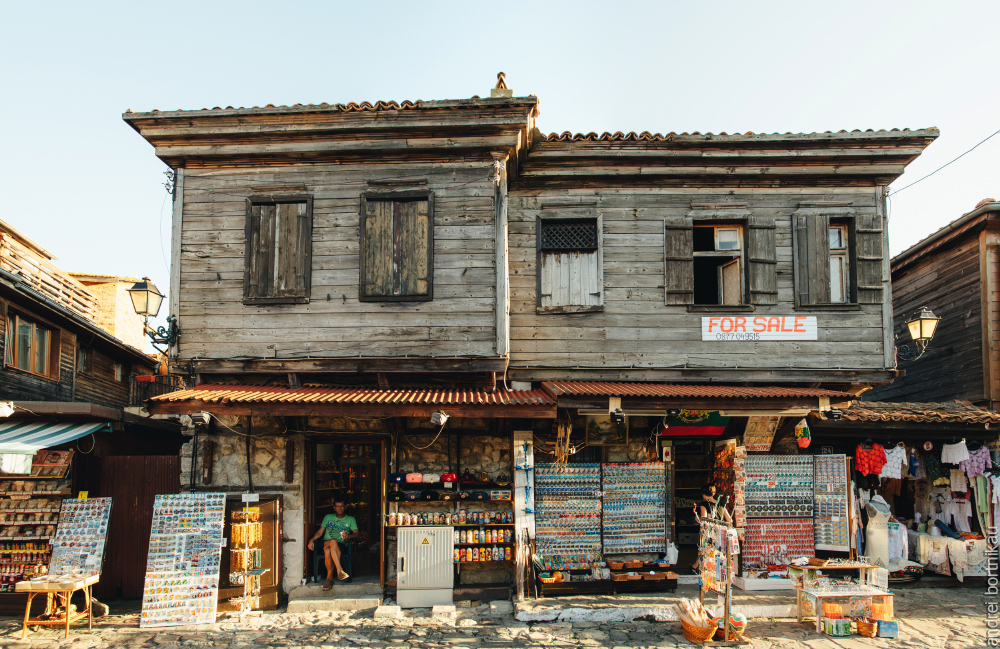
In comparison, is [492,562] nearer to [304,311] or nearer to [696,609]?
[696,609]

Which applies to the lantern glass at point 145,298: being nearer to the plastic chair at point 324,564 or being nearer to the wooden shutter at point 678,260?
the plastic chair at point 324,564

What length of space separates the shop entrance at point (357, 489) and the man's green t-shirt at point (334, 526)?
0.99m

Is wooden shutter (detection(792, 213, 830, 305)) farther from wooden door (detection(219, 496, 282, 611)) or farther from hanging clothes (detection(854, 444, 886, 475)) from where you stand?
wooden door (detection(219, 496, 282, 611))

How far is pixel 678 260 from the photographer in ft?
36.3

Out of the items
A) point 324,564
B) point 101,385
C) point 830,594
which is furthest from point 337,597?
point 101,385

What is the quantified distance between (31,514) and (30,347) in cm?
528

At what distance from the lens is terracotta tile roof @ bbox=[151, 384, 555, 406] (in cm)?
888

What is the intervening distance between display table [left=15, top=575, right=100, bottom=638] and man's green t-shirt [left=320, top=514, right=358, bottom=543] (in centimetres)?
319

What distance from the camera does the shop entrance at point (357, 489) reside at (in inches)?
445

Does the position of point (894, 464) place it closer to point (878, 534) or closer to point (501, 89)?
point (878, 534)

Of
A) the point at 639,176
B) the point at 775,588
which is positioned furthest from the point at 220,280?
the point at 775,588

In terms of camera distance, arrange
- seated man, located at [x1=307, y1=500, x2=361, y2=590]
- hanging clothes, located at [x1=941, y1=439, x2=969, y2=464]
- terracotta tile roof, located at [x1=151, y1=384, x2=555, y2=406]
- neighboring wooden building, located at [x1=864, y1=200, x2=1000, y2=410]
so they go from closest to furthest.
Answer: terracotta tile roof, located at [x1=151, y1=384, x2=555, y2=406] < seated man, located at [x1=307, y1=500, x2=361, y2=590] < hanging clothes, located at [x1=941, y1=439, x2=969, y2=464] < neighboring wooden building, located at [x1=864, y1=200, x2=1000, y2=410]

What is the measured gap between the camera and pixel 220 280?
34.0 ft

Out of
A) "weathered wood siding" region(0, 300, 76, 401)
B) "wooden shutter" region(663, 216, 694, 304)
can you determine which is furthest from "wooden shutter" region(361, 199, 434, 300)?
"weathered wood siding" region(0, 300, 76, 401)
